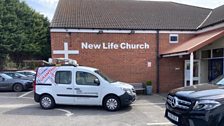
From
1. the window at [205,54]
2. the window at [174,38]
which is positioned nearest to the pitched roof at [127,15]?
the window at [174,38]

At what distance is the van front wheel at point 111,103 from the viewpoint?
30.1 feet

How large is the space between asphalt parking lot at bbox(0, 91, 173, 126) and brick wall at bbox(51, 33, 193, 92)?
16.3ft

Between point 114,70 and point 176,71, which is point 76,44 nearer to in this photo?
point 114,70

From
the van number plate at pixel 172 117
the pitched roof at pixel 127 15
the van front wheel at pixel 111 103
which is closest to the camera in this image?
the van number plate at pixel 172 117

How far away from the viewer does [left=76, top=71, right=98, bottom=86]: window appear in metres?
9.38

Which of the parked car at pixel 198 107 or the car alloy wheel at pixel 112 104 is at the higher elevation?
the parked car at pixel 198 107

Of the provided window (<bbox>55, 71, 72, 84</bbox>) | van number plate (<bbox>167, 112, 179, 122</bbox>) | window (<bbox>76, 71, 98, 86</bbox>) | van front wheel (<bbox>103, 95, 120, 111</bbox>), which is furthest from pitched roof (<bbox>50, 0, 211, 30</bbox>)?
van number plate (<bbox>167, 112, 179, 122</bbox>)

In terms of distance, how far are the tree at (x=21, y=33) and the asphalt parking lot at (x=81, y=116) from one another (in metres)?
20.2

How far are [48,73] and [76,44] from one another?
5.03 m

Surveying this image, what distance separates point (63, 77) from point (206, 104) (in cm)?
618

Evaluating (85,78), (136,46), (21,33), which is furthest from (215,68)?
(21,33)

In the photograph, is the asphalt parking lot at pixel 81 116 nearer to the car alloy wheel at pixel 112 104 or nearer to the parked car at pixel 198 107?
the car alloy wheel at pixel 112 104

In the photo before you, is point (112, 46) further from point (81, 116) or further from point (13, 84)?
point (13, 84)

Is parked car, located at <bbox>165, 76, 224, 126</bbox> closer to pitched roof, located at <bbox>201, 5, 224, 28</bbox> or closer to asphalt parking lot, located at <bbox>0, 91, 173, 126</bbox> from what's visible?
asphalt parking lot, located at <bbox>0, 91, 173, 126</bbox>
